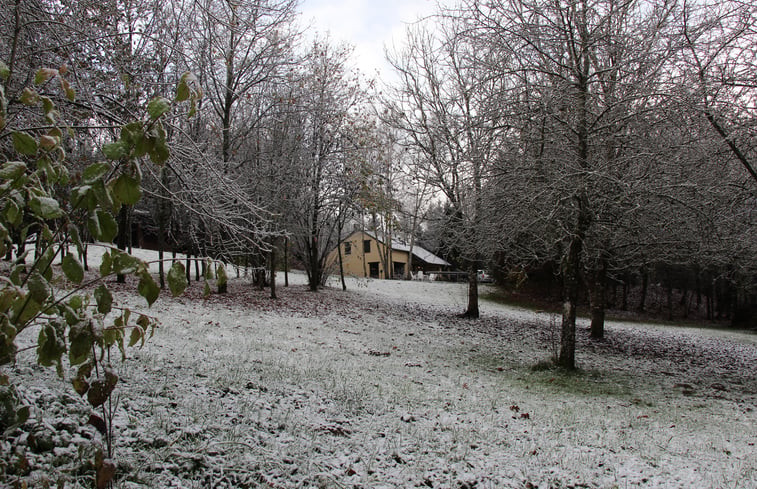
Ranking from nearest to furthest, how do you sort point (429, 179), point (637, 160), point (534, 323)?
point (637, 160), point (429, 179), point (534, 323)

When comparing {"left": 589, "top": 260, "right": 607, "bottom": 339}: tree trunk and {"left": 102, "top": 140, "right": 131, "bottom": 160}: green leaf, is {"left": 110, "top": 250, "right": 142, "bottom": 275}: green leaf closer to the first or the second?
{"left": 102, "top": 140, "right": 131, "bottom": 160}: green leaf

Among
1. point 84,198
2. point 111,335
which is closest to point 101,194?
point 84,198

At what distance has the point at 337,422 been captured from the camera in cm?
452

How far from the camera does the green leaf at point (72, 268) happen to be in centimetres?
153

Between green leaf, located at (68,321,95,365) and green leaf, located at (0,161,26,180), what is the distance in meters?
0.57

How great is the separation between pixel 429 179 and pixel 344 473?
34.0 feet

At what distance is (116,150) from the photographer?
150 cm

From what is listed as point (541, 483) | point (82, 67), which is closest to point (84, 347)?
point (541, 483)

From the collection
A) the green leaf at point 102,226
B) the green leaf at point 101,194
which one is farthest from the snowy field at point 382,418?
the green leaf at point 101,194

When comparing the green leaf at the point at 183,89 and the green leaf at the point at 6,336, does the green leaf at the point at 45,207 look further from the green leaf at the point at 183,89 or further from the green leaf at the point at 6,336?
the green leaf at the point at 183,89

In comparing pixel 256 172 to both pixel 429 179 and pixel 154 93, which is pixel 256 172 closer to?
pixel 429 179

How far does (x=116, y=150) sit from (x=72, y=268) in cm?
A: 46

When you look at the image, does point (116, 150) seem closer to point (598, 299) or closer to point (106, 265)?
point (106, 265)

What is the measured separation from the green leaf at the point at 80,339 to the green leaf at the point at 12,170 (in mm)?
571
